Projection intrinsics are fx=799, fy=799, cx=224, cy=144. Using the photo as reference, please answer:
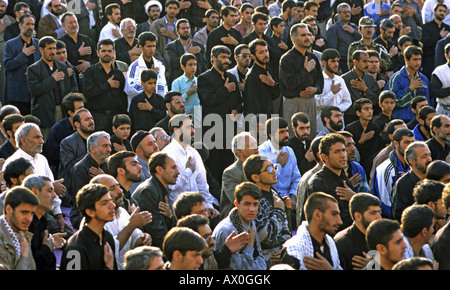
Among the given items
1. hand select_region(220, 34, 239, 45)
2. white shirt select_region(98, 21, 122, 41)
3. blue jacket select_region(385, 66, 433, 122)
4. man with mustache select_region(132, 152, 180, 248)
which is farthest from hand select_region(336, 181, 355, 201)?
white shirt select_region(98, 21, 122, 41)

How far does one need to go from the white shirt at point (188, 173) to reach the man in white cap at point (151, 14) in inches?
188

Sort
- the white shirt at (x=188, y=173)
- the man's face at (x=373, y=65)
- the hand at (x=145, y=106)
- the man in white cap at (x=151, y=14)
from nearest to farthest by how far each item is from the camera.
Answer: the white shirt at (x=188, y=173)
the hand at (x=145, y=106)
the man's face at (x=373, y=65)
the man in white cap at (x=151, y=14)

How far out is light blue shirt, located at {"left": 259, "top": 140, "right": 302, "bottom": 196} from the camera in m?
8.77

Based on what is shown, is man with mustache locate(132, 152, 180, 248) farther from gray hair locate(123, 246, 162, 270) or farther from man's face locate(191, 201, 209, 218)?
gray hair locate(123, 246, 162, 270)

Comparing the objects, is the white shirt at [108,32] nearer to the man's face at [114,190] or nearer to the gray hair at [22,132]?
the gray hair at [22,132]

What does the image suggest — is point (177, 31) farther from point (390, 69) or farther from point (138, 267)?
point (138, 267)

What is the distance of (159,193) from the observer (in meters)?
7.18

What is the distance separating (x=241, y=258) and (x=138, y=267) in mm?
1366

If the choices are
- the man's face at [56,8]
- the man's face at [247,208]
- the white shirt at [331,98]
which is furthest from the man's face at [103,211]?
the man's face at [56,8]

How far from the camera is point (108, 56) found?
10461mm

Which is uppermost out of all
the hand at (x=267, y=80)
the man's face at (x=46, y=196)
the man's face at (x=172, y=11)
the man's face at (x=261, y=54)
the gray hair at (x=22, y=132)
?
the man's face at (x=172, y=11)

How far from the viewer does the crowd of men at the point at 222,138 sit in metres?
5.87

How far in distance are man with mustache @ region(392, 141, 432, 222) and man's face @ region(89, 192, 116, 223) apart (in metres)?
3.13

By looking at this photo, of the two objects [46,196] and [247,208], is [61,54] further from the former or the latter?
[247,208]
